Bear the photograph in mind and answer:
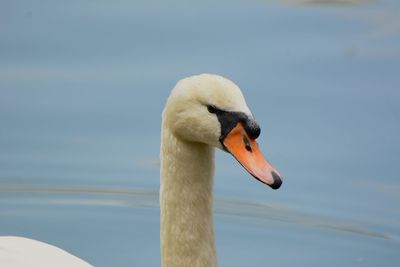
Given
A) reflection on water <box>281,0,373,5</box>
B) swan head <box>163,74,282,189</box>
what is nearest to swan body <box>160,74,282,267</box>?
swan head <box>163,74,282,189</box>

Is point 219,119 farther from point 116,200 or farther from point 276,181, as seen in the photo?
point 116,200

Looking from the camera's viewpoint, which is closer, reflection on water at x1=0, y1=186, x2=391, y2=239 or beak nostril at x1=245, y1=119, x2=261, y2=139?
beak nostril at x1=245, y1=119, x2=261, y2=139

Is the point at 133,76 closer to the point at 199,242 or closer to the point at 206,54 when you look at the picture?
the point at 206,54

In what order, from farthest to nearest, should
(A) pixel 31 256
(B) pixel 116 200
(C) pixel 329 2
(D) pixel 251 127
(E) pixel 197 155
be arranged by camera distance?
(C) pixel 329 2 < (B) pixel 116 200 < (A) pixel 31 256 < (E) pixel 197 155 < (D) pixel 251 127

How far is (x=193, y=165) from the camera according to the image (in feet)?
17.0

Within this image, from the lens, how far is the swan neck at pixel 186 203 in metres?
5.19

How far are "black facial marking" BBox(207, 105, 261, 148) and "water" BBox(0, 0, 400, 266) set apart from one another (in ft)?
4.50

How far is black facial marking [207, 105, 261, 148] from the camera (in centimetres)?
497

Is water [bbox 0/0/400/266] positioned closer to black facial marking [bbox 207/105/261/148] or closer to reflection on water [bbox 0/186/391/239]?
reflection on water [bbox 0/186/391/239]

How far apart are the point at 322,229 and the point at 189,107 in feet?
5.70

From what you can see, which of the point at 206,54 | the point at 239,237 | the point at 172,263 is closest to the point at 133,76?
the point at 206,54

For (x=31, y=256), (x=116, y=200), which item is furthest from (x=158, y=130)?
(x=31, y=256)

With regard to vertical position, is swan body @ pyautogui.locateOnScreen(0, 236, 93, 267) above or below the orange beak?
below

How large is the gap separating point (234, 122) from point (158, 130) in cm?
208
